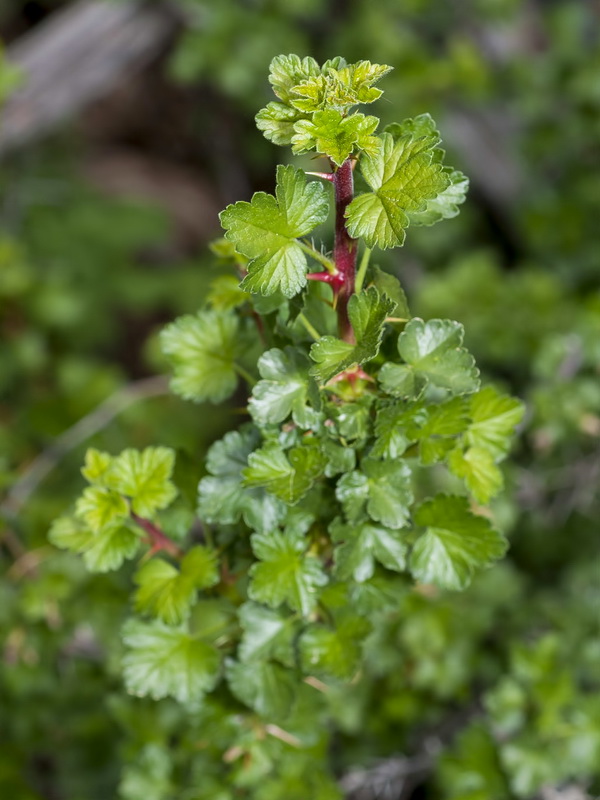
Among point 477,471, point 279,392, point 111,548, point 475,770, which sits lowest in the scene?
point 475,770

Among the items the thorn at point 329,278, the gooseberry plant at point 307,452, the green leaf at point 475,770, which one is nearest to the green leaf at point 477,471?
the gooseberry plant at point 307,452

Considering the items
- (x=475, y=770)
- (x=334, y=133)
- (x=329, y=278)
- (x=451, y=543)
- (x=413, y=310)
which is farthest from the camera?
(x=413, y=310)

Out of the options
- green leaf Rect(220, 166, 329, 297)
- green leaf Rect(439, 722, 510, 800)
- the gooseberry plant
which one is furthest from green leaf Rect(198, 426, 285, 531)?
green leaf Rect(439, 722, 510, 800)

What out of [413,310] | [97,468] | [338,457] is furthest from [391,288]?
[413,310]

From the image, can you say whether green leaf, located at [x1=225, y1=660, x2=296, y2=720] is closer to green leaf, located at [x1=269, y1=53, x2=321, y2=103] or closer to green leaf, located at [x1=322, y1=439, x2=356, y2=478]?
green leaf, located at [x1=322, y1=439, x2=356, y2=478]

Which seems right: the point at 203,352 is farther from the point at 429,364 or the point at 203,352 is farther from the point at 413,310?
the point at 413,310

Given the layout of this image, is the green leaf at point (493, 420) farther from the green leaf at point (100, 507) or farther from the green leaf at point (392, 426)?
the green leaf at point (100, 507)

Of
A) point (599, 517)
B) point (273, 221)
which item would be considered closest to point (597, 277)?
point (599, 517)
